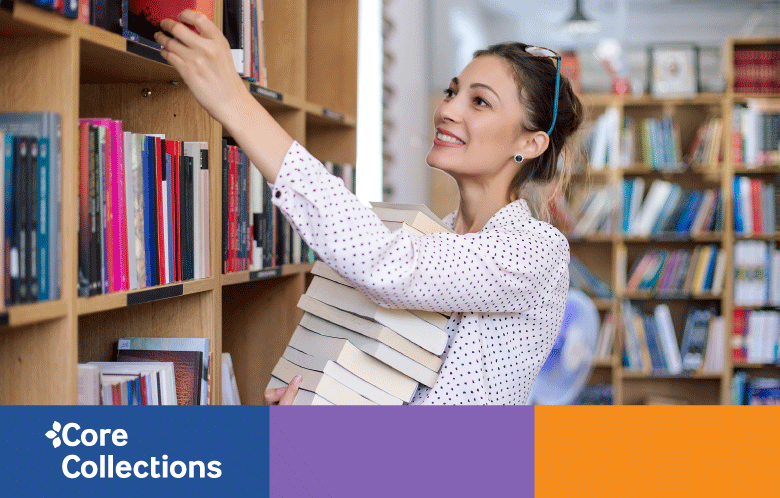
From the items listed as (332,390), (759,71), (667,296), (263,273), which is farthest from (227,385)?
(759,71)

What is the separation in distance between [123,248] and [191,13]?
1.25 feet

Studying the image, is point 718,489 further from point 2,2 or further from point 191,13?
point 2,2

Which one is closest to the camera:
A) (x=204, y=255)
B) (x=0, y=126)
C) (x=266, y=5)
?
(x=0, y=126)

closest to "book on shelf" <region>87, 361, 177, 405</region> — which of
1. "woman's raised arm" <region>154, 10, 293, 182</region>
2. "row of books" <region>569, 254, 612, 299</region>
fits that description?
"woman's raised arm" <region>154, 10, 293, 182</region>

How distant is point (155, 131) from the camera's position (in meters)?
1.44

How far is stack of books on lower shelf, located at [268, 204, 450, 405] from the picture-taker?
129cm

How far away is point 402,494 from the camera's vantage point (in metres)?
1.09

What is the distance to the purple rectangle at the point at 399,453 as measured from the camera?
109cm

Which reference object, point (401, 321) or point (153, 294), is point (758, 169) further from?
point (153, 294)

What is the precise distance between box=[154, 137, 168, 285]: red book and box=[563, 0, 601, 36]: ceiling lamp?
4.27 meters

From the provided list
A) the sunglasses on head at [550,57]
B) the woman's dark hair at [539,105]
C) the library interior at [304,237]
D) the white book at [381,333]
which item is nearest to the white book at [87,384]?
the library interior at [304,237]

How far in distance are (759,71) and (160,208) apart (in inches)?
169

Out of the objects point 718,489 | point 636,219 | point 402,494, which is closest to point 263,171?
point 402,494

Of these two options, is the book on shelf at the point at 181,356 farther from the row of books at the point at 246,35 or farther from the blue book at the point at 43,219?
the row of books at the point at 246,35
